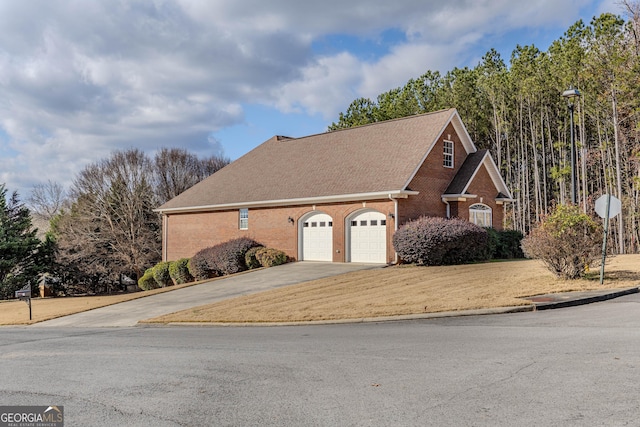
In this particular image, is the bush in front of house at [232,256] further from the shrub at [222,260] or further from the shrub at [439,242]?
the shrub at [439,242]

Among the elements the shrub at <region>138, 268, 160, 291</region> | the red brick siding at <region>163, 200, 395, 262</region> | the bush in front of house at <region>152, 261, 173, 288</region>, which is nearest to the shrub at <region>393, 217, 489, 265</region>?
the red brick siding at <region>163, 200, 395, 262</region>

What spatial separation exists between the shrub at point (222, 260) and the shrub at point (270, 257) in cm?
124

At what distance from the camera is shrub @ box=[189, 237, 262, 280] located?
29.1 meters

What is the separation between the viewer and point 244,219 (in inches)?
1256

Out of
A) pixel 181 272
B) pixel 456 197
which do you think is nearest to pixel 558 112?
pixel 456 197

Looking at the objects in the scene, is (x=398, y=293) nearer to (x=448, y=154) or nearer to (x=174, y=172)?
(x=448, y=154)

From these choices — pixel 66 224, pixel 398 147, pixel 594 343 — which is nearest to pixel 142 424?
pixel 594 343

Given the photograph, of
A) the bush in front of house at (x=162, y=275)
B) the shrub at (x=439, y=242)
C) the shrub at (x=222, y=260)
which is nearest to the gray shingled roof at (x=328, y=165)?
the shrub at (x=439, y=242)

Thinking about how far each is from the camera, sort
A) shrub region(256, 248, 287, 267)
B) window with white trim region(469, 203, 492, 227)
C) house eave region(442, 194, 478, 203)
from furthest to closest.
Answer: window with white trim region(469, 203, 492, 227), shrub region(256, 248, 287, 267), house eave region(442, 194, 478, 203)

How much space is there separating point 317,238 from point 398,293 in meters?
11.5

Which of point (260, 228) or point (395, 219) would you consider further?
point (260, 228)

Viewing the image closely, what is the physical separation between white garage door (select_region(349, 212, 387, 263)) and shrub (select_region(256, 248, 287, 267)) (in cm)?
415

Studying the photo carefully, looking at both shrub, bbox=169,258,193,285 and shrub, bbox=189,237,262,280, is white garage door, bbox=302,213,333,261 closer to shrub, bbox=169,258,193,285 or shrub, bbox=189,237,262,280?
shrub, bbox=189,237,262,280

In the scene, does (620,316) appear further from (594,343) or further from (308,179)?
(308,179)
